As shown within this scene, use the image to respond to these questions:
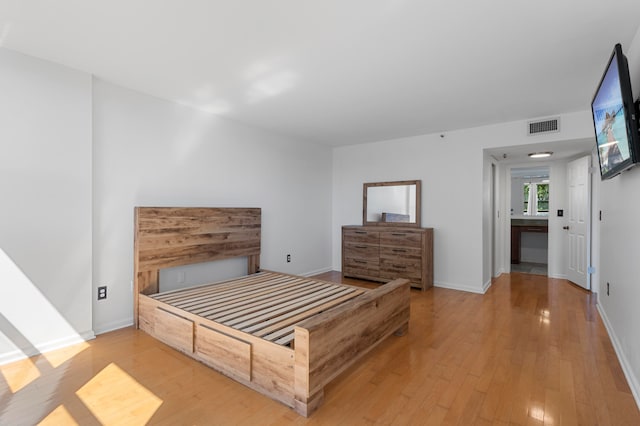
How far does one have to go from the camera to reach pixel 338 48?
232 centimetres

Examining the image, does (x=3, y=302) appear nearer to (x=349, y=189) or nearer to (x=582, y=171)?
(x=349, y=189)

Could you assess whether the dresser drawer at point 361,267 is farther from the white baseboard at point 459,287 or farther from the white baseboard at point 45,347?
the white baseboard at point 45,347

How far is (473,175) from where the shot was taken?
4484 millimetres

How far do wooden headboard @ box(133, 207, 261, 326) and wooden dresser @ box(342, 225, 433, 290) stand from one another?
5.50ft

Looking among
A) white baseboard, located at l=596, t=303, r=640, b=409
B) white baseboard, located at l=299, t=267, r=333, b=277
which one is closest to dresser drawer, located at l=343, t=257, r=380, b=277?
white baseboard, located at l=299, t=267, r=333, b=277

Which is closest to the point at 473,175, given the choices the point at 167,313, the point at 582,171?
the point at 582,171

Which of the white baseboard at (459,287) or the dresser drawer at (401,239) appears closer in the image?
the white baseboard at (459,287)

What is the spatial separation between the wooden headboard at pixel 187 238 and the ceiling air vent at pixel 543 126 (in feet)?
11.8

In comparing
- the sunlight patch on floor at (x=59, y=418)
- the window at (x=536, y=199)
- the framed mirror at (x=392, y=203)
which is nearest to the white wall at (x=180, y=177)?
the framed mirror at (x=392, y=203)

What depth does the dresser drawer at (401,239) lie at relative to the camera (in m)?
4.55

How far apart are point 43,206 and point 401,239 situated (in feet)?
13.3

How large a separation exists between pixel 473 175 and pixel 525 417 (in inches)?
132

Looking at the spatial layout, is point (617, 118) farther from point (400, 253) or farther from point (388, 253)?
point (388, 253)

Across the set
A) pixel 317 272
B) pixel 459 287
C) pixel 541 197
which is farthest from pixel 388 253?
pixel 541 197
